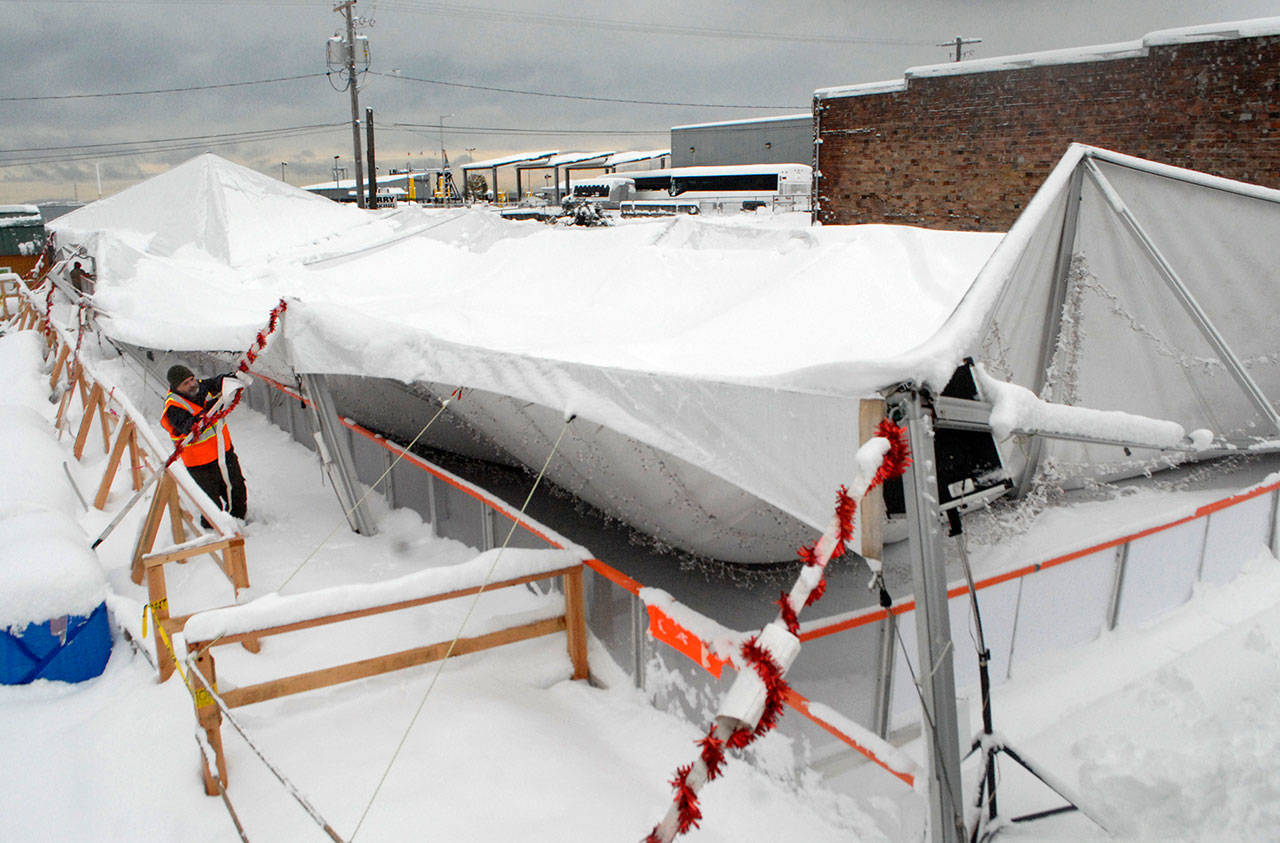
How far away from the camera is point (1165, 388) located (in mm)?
5719

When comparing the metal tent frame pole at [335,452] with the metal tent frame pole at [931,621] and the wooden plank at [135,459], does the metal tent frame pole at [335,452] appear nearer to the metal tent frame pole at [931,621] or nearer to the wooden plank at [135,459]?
the wooden plank at [135,459]

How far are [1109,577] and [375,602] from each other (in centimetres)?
480

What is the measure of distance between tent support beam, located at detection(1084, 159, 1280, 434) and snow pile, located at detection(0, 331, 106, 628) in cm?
650

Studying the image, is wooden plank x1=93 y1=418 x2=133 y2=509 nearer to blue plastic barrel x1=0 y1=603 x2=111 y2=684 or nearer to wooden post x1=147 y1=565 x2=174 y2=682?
blue plastic barrel x1=0 y1=603 x2=111 y2=684

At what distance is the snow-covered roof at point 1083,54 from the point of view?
12.2 meters

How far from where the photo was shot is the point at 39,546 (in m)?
5.04

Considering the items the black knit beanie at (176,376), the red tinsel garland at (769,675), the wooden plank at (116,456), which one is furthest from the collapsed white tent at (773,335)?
the wooden plank at (116,456)

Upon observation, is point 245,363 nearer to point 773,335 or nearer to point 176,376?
point 176,376

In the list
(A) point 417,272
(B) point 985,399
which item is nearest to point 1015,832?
(B) point 985,399

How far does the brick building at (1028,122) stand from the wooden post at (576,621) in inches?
516

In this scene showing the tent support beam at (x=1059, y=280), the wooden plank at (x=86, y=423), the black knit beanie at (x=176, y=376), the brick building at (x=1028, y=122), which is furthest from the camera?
the brick building at (x=1028, y=122)

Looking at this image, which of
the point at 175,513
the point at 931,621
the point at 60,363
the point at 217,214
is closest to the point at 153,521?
the point at 175,513

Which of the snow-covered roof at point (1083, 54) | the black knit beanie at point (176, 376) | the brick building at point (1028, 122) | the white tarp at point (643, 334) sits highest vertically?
the snow-covered roof at point (1083, 54)

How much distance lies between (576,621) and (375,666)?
46.5 inches
